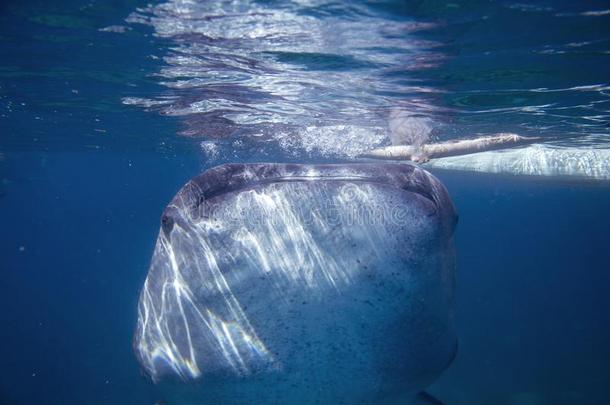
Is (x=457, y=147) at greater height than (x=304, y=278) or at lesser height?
lesser

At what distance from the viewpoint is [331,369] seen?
248cm

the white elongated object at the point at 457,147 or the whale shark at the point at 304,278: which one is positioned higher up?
the whale shark at the point at 304,278

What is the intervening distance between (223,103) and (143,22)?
5.67 m

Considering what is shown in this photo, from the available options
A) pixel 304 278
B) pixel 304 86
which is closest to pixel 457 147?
pixel 304 86

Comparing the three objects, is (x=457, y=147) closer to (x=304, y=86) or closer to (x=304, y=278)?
(x=304, y=86)

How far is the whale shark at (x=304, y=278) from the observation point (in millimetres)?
2248

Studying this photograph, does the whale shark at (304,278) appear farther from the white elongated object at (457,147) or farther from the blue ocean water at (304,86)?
the white elongated object at (457,147)

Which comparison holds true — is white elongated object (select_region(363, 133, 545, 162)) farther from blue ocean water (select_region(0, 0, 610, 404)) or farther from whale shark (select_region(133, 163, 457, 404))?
whale shark (select_region(133, 163, 457, 404))

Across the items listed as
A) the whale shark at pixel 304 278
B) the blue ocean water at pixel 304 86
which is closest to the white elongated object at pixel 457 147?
the blue ocean water at pixel 304 86

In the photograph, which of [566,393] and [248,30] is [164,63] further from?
[566,393]

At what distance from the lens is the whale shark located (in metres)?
2.25

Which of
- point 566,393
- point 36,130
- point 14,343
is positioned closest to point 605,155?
point 566,393

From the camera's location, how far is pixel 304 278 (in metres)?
2.24

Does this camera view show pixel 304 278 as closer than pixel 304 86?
Yes
